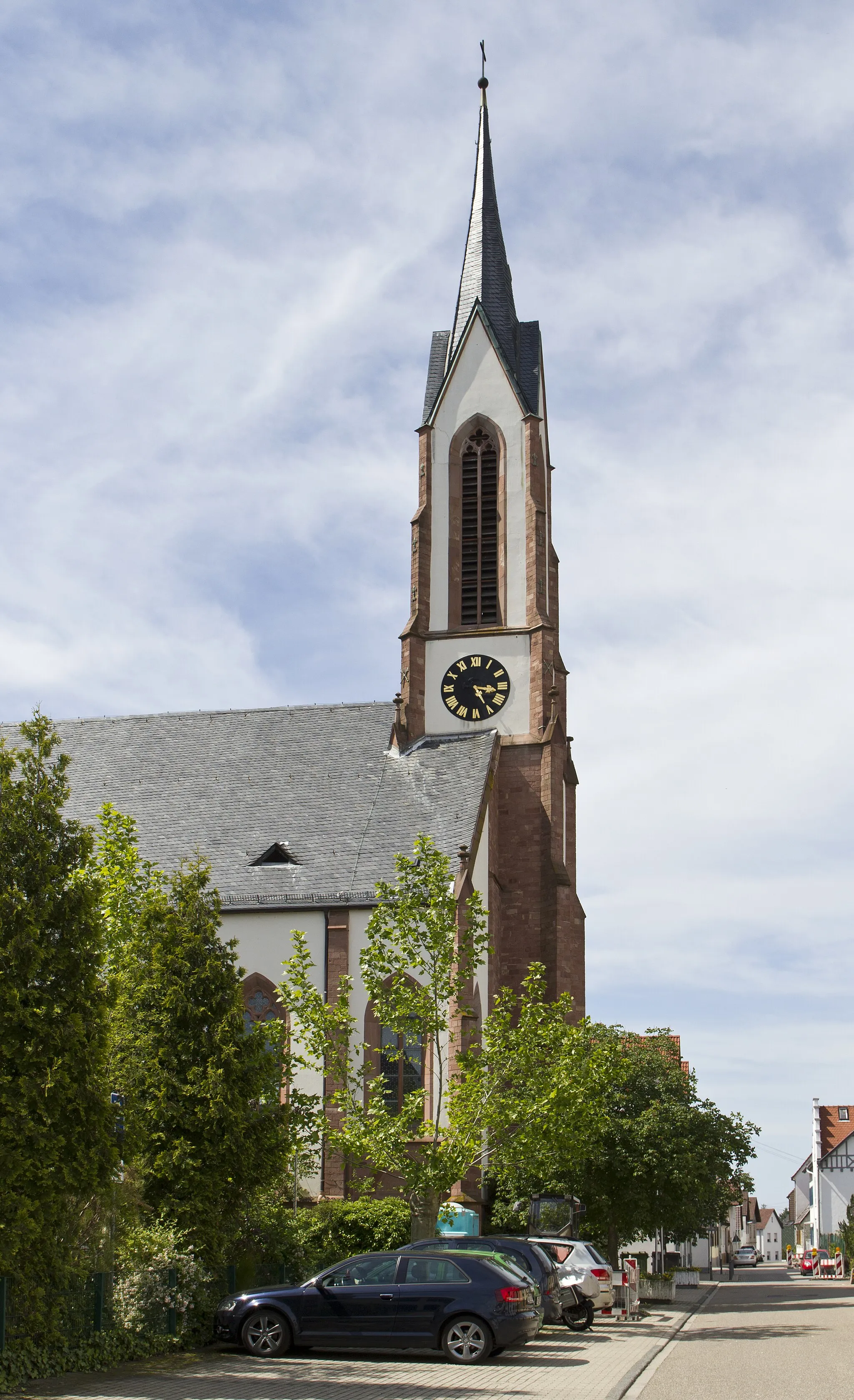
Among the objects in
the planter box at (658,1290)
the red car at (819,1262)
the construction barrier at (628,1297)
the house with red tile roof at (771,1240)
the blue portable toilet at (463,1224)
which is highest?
the blue portable toilet at (463,1224)

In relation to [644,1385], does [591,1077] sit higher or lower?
higher

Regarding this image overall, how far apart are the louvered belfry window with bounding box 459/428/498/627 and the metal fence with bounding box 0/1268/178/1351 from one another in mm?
23538

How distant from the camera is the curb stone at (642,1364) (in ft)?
47.5

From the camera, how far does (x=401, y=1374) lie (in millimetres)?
15812

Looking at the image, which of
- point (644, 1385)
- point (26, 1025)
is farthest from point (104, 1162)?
point (644, 1385)

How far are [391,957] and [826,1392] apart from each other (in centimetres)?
1115

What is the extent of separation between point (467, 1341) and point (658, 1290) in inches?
781

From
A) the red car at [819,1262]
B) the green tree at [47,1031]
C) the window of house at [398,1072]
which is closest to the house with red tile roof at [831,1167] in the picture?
the red car at [819,1262]

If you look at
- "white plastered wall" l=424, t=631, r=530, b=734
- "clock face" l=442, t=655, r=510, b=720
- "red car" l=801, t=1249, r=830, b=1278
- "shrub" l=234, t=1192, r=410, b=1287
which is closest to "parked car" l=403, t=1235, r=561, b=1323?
"shrub" l=234, t=1192, r=410, b=1287

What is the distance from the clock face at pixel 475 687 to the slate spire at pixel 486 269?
9.55 m

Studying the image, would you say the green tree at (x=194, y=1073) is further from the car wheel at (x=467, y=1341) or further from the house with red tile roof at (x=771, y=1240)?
the house with red tile roof at (x=771, y=1240)

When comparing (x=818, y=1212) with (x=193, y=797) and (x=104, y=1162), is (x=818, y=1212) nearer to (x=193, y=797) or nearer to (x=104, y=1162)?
(x=193, y=797)

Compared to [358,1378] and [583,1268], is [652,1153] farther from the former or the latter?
[358,1378]

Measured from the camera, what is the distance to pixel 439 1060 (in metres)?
24.7
